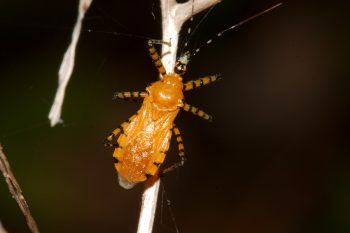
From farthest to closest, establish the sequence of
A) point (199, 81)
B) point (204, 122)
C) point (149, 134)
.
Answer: point (204, 122)
point (199, 81)
point (149, 134)

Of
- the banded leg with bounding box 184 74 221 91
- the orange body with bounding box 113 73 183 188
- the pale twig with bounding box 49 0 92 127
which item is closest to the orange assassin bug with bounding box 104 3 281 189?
the orange body with bounding box 113 73 183 188

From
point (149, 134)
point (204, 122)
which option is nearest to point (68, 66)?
point (149, 134)

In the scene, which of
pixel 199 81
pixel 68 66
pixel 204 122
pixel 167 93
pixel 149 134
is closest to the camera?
pixel 68 66

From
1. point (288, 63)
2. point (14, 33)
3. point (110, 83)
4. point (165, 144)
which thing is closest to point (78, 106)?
point (110, 83)

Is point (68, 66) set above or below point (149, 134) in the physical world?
above

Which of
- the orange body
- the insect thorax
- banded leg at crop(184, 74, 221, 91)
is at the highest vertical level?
banded leg at crop(184, 74, 221, 91)

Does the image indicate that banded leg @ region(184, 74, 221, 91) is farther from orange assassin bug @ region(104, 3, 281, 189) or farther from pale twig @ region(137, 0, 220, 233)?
pale twig @ region(137, 0, 220, 233)

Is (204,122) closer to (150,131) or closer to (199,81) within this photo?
(199,81)
